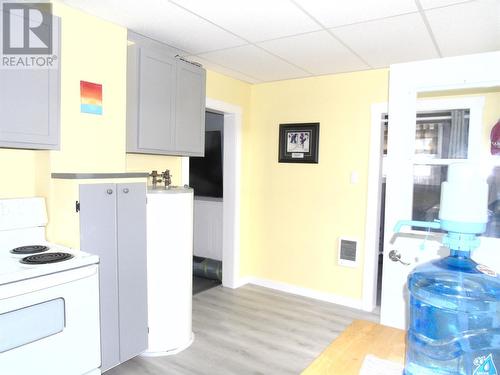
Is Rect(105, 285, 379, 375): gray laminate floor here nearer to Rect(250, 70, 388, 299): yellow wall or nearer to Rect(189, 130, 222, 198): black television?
Rect(250, 70, 388, 299): yellow wall

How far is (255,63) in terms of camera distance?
10.9 feet

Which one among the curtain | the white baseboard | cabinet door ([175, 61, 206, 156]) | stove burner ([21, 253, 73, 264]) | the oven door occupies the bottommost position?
the white baseboard

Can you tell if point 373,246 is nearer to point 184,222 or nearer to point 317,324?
point 317,324

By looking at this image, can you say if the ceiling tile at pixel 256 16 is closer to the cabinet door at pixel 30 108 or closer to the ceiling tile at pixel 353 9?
the ceiling tile at pixel 353 9

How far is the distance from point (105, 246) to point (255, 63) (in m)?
2.12

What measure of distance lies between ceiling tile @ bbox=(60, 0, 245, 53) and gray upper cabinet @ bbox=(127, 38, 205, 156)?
0.47 feet

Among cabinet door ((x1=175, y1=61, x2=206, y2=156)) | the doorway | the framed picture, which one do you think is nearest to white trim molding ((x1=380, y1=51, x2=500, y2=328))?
cabinet door ((x1=175, y1=61, x2=206, y2=156))

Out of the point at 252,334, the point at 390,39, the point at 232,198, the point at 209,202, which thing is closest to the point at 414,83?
the point at 390,39

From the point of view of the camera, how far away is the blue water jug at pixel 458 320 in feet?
2.50

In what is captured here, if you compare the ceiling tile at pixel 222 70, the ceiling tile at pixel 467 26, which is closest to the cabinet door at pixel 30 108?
the ceiling tile at pixel 222 70

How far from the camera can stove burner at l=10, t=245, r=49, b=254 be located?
1896 mm

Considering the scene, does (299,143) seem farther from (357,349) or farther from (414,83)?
(357,349)

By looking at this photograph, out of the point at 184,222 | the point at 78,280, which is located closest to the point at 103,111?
the point at 184,222

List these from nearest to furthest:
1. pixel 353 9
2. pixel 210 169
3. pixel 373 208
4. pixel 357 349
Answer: pixel 357 349, pixel 353 9, pixel 373 208, pixel 210 169
